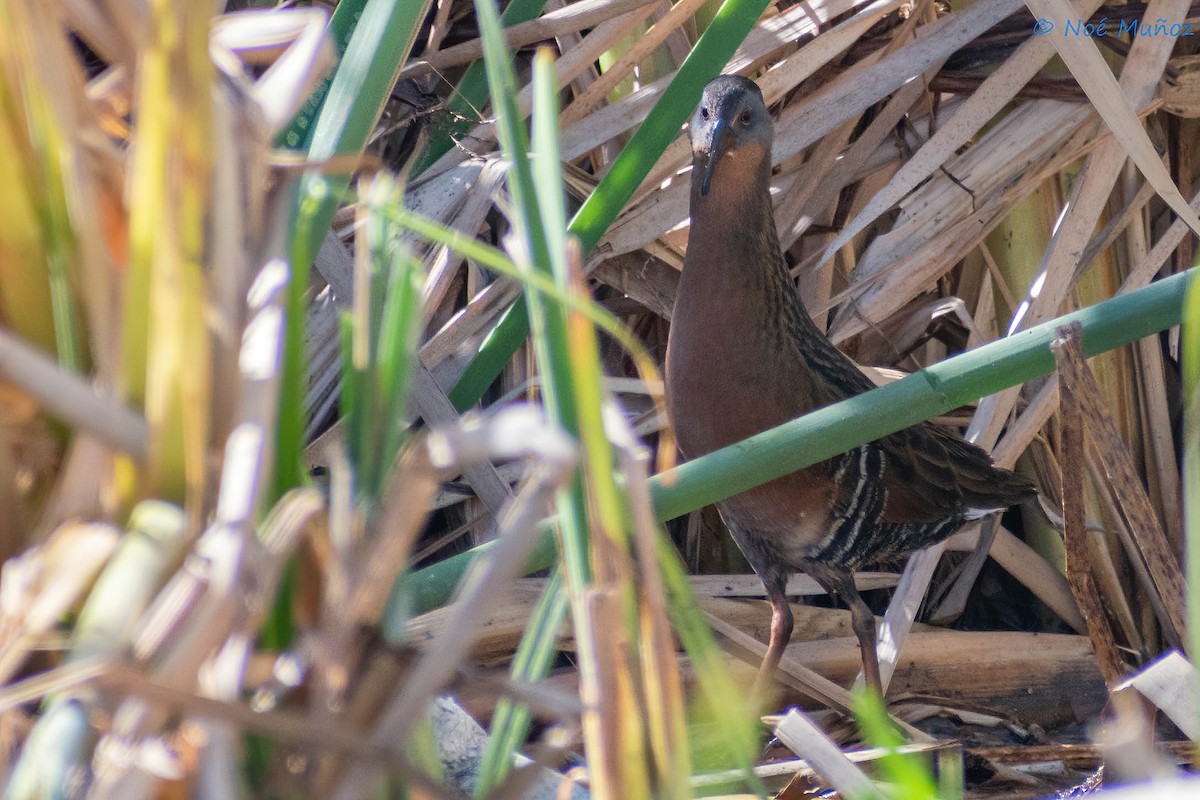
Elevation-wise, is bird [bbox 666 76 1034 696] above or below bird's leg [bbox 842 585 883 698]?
above

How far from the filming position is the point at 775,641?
215 centimetres

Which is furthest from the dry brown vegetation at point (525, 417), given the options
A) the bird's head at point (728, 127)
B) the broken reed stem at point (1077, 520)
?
the bird's head at point (728, 127)

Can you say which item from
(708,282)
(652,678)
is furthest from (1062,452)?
(652,678)

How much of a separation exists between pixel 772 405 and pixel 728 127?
427mm

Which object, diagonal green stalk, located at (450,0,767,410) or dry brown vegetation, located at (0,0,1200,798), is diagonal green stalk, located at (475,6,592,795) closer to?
dry brown vegetation, located at (0,0,1200,798)

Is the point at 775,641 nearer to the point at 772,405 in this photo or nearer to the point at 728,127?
the point at 772,405

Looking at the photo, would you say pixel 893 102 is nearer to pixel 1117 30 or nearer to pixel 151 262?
pixel 1117 30

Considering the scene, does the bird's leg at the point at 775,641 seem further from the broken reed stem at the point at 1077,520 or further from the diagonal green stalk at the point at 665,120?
the diagonal green stalk at the point at 665,120

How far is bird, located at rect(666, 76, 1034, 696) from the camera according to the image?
6.31 ft

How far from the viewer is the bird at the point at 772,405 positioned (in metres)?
1.92

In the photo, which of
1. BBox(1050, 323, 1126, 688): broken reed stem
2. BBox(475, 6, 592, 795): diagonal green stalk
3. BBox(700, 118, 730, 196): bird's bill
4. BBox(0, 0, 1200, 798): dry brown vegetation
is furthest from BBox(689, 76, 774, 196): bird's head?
BBox(475, 6, 592, 795): diagonal green stalk

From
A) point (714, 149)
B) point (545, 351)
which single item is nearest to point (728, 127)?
point (714, 149)

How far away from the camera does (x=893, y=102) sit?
2410mm

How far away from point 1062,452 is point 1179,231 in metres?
1.15
